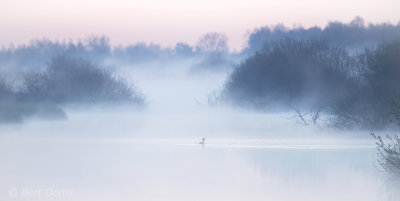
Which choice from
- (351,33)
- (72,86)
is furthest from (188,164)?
(351,33)

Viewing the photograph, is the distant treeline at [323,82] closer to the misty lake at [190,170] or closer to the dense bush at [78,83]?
the misty lake at [190,170]

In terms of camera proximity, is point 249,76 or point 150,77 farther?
point 150,77

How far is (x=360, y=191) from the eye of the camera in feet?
41.0

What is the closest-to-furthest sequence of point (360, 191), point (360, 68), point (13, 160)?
point (360, 191)
point (13, 160)
point (360, 68)

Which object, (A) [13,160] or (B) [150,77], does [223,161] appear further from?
(B) [150,77]

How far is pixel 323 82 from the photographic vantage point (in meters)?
29.1

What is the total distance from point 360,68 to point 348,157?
314 inches

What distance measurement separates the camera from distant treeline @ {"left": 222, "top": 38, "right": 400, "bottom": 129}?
2338 centimetres

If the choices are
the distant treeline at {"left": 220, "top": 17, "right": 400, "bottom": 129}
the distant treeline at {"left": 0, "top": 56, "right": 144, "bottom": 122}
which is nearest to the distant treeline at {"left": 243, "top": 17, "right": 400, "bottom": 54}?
the distant treeline at {"left": 220, "top": 17, "right": 400, "bottom": 129}

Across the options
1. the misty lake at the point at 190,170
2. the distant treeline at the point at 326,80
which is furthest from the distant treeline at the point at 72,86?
the misty lake at the point at 190,170

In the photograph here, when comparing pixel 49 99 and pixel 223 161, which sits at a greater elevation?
pixel 49 99

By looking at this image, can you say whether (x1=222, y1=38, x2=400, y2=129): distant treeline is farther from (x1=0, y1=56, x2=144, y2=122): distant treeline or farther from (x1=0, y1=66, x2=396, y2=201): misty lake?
(x1=0, y1=56, x2=144, y2=122): distant treeline

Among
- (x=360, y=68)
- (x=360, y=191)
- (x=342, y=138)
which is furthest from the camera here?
(x=360, y=68)

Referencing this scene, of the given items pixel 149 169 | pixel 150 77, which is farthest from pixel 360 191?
pixel 150 77
